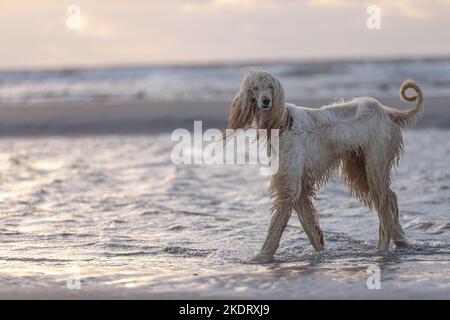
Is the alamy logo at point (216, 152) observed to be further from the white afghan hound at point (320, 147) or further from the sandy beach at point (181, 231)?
the white afghan hound at point (320, 147)

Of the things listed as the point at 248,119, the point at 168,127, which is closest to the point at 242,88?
the point at 248,119

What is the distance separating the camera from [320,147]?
6.10m

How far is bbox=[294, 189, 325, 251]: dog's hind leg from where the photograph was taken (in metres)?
6.33

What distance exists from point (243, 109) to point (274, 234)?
3.18 feet

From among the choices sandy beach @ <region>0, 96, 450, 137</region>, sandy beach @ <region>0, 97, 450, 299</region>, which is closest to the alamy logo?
sandy beach @ <region>0, 97, 450, 299</region>

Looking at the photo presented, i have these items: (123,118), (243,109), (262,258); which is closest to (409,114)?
(243,109)

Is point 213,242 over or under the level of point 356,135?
under

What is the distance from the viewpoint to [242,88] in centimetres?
593

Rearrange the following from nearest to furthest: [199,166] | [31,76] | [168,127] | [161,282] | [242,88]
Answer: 1. [161,282]
2. [242,88]
3. [199,166]
4. [168,127]
5. [31,76]

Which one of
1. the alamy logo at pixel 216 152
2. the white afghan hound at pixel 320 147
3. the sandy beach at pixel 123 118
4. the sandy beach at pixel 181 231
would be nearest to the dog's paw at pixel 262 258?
the white afghan hound at pixel 320 147

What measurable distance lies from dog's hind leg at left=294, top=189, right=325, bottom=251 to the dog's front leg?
263 mm

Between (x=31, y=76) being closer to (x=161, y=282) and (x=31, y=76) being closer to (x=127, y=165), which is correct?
(x=127, y=165)

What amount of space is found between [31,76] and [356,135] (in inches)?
1276
